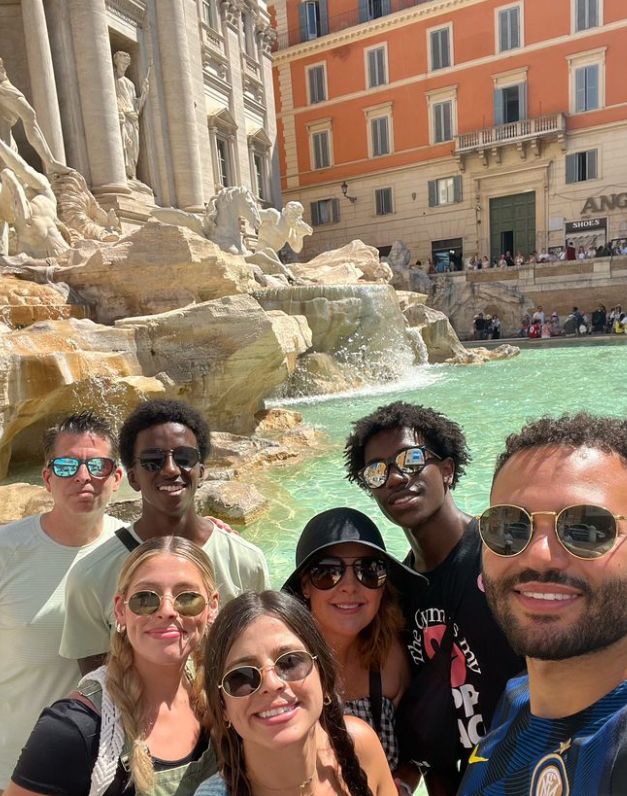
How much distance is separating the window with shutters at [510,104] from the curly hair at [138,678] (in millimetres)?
27913

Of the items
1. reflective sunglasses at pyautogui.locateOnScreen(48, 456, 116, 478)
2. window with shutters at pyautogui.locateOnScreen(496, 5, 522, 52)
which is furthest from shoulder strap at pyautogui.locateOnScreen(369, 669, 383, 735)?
window with shutters at pyautogui.locateOnScreen(496, 5, 522, 52)

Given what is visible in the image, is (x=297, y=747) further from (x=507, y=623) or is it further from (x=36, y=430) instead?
(x=36, y=430)

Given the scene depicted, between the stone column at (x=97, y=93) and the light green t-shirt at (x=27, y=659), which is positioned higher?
the stone column at (x=97, y=93)

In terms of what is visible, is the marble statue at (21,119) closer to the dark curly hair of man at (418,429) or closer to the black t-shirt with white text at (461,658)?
the dark curly hair of man at (418,429)

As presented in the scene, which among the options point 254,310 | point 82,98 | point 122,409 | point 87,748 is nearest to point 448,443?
point 87,748

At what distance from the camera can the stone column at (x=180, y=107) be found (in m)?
18.3

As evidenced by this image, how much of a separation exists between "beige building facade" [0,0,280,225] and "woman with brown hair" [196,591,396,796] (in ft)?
52.0

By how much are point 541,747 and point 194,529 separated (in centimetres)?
122

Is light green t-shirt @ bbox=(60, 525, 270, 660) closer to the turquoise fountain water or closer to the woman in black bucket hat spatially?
the woman in black bucket hat

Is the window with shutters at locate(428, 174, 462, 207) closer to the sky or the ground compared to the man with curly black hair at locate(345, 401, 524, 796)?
closer to the sky

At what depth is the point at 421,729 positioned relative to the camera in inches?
57.9

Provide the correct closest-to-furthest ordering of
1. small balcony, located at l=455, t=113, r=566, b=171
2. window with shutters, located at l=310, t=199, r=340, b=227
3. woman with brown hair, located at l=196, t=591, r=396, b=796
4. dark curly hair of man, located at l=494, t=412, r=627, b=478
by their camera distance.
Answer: dark curly hair of man, located at l=494, t=412, r=627, b=478 → woman with brown hair, located at l=196, t=591, r=396, b=796 → small balcony, located at l=455, t=113, r=566, b=171 → window with shutters, located at l=310, t=199, r=340, b=227

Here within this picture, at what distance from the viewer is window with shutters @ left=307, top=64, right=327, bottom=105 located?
28.7 metres

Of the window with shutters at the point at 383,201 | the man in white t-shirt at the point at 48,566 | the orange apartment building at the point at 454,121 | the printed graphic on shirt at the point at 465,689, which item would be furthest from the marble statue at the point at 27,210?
the window with shutters at the point at 383,201
